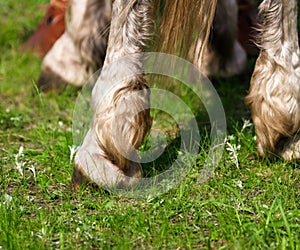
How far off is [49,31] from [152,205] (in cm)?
225

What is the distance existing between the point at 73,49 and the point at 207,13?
151 centimetres

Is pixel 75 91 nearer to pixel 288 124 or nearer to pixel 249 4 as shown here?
pixel 249 4

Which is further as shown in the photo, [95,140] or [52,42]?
[52,42]

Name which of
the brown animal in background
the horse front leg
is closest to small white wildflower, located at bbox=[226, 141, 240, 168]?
the horse front leg

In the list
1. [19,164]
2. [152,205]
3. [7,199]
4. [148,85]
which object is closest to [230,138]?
[148,85]

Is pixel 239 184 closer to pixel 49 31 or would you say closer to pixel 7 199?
pixel 7 199

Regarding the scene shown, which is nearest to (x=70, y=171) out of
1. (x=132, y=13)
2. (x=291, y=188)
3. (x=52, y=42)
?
(x=132, y=13)

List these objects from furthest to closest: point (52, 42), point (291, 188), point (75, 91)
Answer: point (52, 42) → point (75, 91) → point (291, 188)

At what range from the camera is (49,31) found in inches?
181

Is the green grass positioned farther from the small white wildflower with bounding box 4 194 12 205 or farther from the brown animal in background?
Answer: the brown animal in background

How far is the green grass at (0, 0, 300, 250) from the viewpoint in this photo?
2.36 metres

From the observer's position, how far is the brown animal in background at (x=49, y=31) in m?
4.54

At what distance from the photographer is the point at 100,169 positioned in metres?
2.73

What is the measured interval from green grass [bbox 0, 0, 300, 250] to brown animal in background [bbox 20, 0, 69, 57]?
109 centimetres
